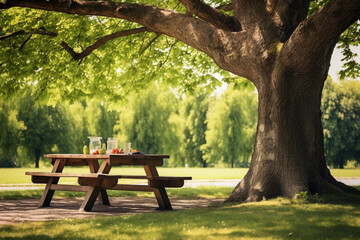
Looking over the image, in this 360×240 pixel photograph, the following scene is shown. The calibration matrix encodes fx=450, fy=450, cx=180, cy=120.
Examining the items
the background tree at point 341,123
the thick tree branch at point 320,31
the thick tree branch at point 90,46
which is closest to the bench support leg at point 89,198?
the thick tree branch at point 320,31

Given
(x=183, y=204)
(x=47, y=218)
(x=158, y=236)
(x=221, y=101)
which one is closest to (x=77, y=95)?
(x=183, y=204)

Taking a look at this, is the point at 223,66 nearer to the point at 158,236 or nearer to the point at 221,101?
the point at 158,236

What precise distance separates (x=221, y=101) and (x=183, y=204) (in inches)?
1906

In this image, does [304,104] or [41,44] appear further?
[41,44]

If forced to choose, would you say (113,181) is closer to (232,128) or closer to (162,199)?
(162,199)

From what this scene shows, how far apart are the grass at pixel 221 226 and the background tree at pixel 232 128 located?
4968 centimetres

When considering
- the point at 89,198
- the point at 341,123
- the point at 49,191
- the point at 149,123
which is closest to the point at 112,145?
the point at 89,198

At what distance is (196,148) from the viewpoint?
68.4m

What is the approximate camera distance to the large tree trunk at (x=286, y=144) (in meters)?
9.22

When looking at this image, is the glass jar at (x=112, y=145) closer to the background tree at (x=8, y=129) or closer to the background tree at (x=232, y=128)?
the background tree at (x=8, y=129)

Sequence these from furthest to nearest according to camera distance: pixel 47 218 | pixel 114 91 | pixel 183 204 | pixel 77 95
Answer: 1. pixel 114 91
2. pixel 77 95
3. pixel 183 204
4. pixel 47 218

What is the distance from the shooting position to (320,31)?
848cm

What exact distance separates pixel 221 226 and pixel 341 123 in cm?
5426

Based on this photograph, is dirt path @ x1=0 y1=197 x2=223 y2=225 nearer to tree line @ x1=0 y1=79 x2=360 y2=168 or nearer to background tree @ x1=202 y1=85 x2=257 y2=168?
tree line @ x1=0 y1=79 x2=360 y2=168
